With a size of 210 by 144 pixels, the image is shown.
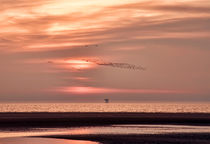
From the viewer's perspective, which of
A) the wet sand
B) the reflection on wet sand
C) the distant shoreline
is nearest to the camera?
the reflection on wet sand

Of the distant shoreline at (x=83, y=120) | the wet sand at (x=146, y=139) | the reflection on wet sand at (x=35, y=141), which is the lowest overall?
the distant shoreline at (x=83, y=120)

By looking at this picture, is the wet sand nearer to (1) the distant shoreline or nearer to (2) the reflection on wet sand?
Answer: (2) the reflection on wet sand

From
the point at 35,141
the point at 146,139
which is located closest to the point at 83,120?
the point at 146,139

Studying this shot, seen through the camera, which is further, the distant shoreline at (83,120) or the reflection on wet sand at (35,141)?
the distant shoreline at (83,120)

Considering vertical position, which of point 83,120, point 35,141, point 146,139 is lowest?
point 83,120

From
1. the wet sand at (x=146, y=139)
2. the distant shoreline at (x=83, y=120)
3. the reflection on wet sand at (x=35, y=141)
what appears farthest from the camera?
the distant shoreline at (x=83, y=120)

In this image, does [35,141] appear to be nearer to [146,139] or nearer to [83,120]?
[146,139]

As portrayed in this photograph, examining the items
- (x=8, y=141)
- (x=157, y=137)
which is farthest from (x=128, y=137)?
(x=8, y=141)

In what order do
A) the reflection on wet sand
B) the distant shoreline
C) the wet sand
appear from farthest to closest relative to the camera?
the distant shoreline
the wet sand
the reflection on wet sand

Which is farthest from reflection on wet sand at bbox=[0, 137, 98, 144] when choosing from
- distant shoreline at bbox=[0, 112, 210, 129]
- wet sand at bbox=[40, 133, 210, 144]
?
distant shoreline at bbox=[0, 112, 210, 129]

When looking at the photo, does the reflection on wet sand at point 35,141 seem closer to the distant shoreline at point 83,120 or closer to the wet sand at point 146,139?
the wet sand at point 146,139

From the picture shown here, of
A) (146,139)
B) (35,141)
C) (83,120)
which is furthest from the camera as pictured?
(83,120)

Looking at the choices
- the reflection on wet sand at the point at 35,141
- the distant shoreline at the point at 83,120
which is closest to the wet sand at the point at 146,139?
the reflection on wet sand at the point at 35,141

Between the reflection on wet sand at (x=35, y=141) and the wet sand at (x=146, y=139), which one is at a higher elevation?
the reflection on wet sand at (x=35, y=141)
